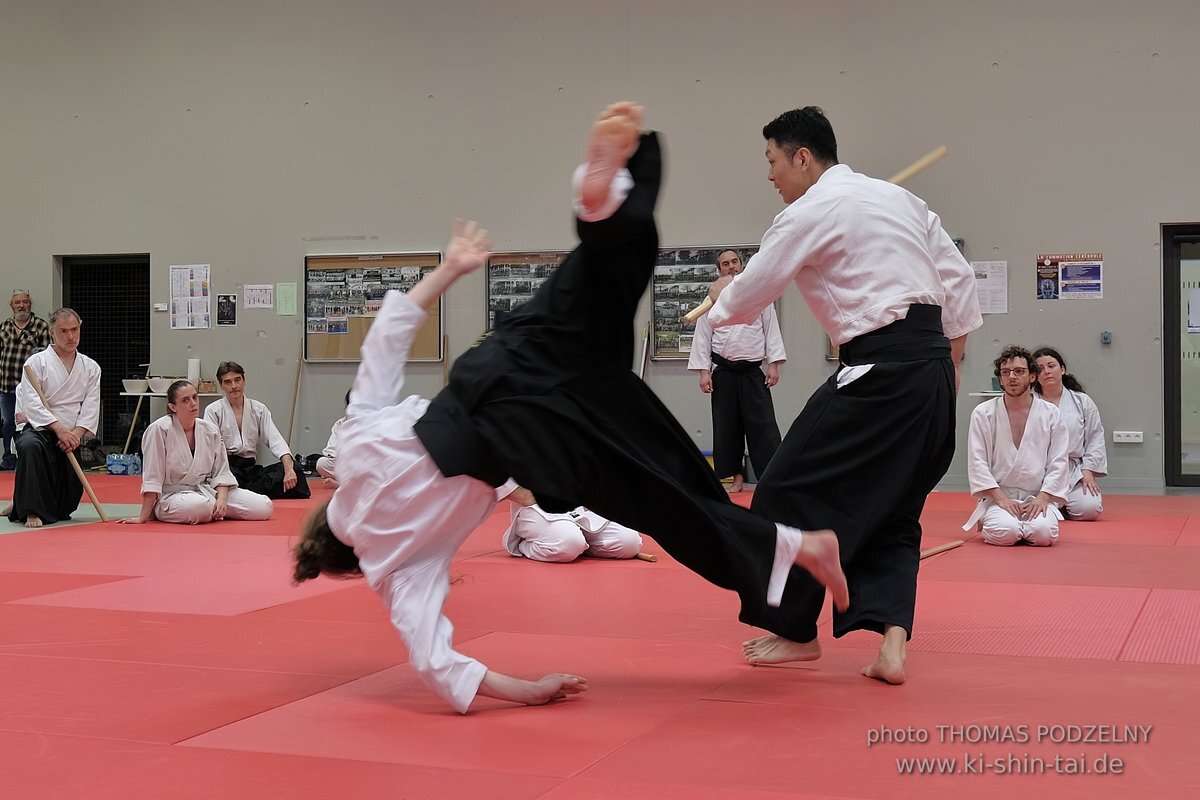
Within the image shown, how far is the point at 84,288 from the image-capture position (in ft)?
40.0

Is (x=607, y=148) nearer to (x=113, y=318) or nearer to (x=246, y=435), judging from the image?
(x=246, y=435)

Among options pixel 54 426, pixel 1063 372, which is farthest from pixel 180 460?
pixel 1063 372

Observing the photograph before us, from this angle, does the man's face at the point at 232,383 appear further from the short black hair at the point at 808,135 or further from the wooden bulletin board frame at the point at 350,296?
the short black hair at the point at 808,135

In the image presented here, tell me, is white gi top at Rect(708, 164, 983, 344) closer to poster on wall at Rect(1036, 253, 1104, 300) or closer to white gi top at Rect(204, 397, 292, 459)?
white gi top at Rect(204, 397, 292, 459)

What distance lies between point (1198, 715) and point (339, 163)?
9.81 m

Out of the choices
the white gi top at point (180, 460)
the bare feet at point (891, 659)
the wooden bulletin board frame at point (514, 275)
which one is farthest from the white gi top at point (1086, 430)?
the white gi top at point (180, 460)

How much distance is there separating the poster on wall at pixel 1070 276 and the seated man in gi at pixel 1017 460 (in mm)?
3463

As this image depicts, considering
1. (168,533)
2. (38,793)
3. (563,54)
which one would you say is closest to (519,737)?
(38,793)

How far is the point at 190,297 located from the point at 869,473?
986 centimetres

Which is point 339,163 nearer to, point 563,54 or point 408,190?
point 408,190

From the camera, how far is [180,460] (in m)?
7.23

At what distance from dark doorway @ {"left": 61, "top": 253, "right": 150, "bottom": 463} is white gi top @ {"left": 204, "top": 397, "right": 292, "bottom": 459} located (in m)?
3.94

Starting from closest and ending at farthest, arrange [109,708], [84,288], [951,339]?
[109,708] → [951,339] → [84,288]

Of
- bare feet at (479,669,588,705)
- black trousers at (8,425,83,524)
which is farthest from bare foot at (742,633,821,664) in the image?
black trousers at (8,425,83,524)
